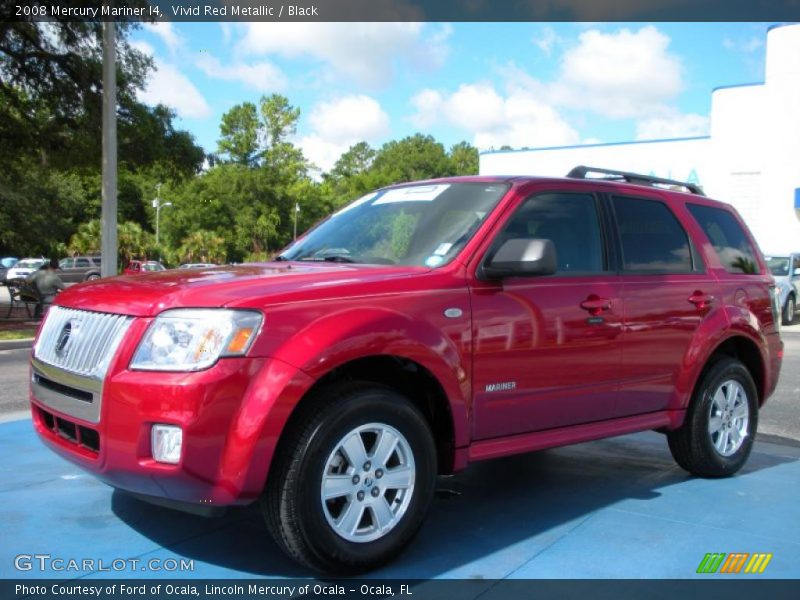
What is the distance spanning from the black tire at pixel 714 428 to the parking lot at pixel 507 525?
122 mm

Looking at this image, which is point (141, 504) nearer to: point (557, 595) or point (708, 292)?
point (557, 595)

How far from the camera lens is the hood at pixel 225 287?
3176 mm

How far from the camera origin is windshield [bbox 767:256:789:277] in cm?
2016

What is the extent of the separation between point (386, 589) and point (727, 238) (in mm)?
3681

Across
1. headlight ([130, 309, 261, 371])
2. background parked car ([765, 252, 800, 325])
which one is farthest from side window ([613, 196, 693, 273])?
background parked car ([765, 252, 800, 325])

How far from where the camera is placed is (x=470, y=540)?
390 centimetres

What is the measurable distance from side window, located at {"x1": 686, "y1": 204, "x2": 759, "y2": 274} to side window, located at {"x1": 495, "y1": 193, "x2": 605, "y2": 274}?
113 cm

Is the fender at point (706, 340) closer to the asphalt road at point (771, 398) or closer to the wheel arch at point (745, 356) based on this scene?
the wheel arch at point (745, 356)

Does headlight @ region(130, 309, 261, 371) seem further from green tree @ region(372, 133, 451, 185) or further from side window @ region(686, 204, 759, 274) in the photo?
green tree @ region(372, 133, 451, 185)

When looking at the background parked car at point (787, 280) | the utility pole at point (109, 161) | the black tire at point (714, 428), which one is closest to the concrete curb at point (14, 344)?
the utility pole at point (109, 161)

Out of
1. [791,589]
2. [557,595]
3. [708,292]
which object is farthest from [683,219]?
[557,595]

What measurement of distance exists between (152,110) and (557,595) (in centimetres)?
1731

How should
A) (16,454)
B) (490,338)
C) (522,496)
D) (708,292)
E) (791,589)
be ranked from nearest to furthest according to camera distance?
(791,589)
(490,338)
(522,496)
(708,292)
(16,454)

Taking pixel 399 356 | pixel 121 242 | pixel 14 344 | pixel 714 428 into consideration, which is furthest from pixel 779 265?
pixel 121 242
